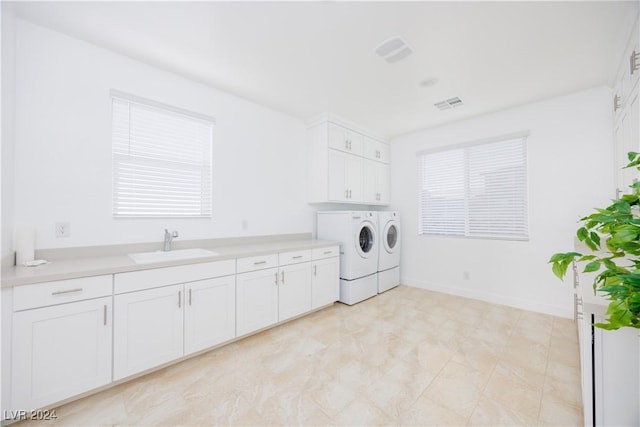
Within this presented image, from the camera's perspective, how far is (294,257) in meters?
2.83

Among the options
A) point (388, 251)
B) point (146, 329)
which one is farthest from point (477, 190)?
point (146, 329)

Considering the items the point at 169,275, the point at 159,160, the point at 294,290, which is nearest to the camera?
the point at 169,275

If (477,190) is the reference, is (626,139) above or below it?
above

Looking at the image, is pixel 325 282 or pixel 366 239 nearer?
pixel 325 282

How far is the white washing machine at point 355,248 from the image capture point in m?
3.36

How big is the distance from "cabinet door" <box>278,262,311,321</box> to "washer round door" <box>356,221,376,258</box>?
0.95 m

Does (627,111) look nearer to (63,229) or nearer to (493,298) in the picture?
(493,298)

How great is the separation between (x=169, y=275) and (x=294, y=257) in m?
1.21

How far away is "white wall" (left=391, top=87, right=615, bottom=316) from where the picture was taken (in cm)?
278

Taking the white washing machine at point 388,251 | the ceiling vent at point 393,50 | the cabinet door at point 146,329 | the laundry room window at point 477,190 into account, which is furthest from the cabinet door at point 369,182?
the cabinet door at point 146,329

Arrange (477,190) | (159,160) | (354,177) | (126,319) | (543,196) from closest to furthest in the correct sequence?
(126,319), (159,160), (543,196), (477,190), (354,177)

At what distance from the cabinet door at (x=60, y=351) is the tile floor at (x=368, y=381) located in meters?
0.17

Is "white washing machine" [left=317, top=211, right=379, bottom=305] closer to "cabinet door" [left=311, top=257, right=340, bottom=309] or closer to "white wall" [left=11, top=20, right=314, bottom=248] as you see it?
"cabinet door" [left=311, top=257, right=340, bottom=309]

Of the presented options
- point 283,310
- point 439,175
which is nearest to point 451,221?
point 439,175
